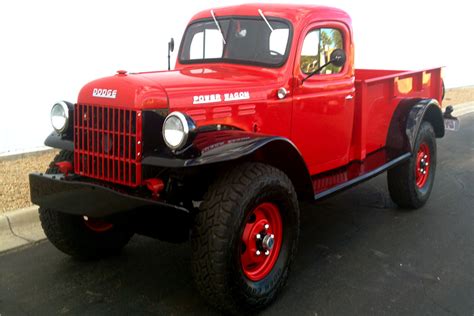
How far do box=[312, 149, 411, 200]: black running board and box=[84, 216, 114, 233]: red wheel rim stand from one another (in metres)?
1.60

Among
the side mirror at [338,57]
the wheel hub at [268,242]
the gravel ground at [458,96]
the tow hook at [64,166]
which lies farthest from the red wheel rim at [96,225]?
the gravel ground at [458,96]

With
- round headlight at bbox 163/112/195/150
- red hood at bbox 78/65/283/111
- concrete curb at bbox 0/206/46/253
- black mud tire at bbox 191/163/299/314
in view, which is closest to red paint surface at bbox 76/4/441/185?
red hood at bbox 78/65/283/111

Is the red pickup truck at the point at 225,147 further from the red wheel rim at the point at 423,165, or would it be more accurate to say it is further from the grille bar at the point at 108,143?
the red wheel rim at the point at 423,165

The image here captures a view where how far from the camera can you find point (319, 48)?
400 centimetres

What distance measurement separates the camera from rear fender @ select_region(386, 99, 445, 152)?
470 cm

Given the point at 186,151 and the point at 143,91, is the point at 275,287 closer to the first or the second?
the point at 186,151

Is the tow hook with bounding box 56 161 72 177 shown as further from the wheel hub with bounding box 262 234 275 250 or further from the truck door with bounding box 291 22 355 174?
the truck door with bounding box 291 22 355 174

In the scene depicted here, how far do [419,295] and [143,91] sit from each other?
2.20 metres

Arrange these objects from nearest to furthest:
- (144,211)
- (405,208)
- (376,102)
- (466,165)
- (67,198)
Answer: (144,211)
(67,198)
(376,102)
(405,208)
(466,165)

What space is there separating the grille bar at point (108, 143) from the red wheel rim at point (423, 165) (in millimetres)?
3302

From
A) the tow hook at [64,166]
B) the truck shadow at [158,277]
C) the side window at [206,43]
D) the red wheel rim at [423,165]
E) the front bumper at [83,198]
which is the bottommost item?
the truck shadow at [158,277]

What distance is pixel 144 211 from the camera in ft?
8.73

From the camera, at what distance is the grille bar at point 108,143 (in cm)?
289

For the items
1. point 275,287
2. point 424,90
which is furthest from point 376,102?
point 275,287
